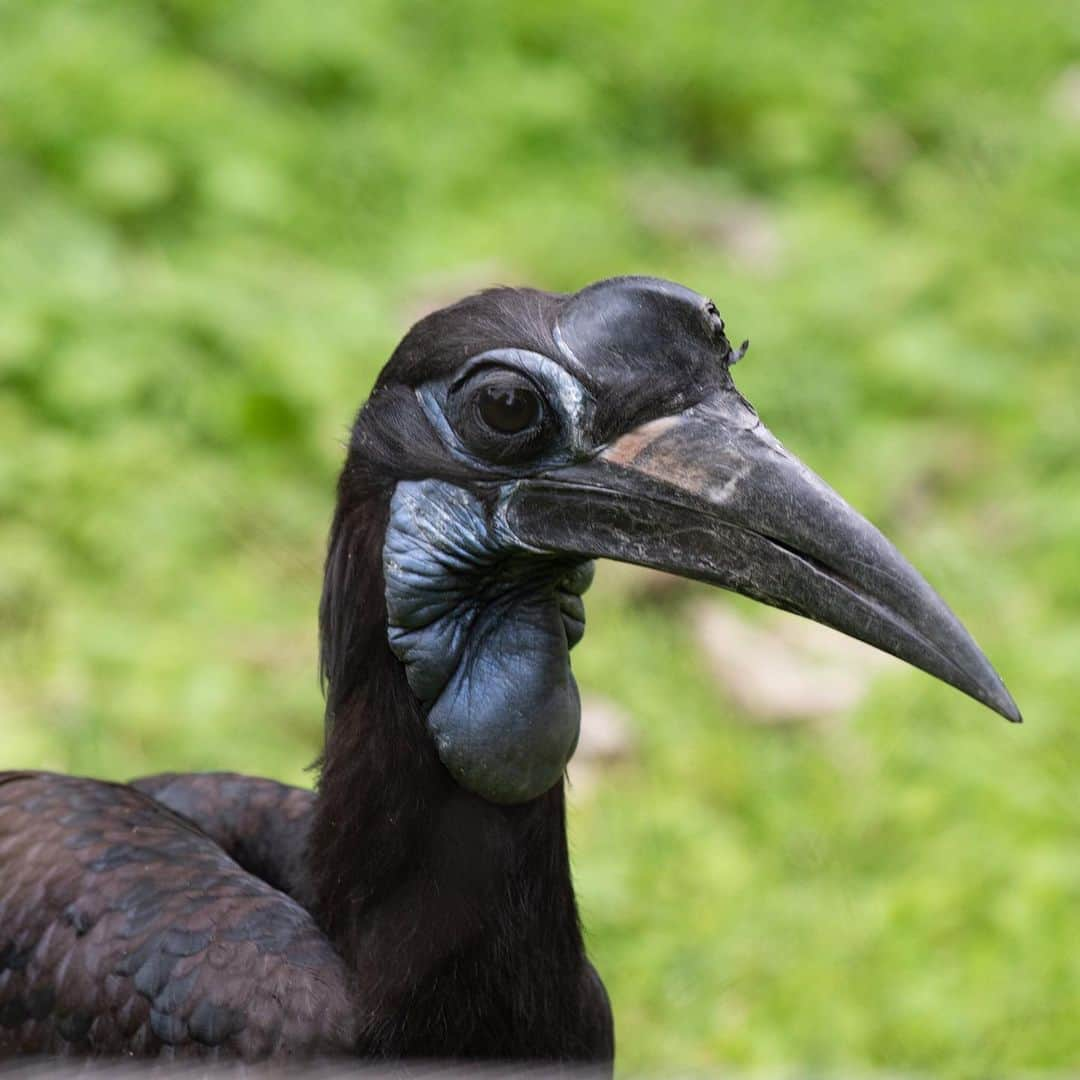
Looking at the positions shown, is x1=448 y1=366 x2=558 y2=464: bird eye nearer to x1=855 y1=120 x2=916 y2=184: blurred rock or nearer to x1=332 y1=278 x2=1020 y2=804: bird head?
x1=332 y1=278 x2=1020 y2=804: bird head

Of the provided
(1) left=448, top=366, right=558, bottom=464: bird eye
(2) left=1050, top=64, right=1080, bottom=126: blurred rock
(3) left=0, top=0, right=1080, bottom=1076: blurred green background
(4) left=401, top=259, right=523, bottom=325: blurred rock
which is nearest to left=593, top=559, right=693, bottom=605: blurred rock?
(3) left=0, top=0, right=1080, bottom=1076: blurred green background

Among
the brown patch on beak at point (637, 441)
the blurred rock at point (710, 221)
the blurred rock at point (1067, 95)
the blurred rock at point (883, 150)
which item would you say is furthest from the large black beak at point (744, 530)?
the blurred rock at point (1067, 95)

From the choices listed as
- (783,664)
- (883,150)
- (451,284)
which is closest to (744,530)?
(783,664)

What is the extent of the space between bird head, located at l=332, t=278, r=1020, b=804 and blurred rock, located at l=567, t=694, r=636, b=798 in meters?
1.99

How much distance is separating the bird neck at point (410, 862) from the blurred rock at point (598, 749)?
187 cm

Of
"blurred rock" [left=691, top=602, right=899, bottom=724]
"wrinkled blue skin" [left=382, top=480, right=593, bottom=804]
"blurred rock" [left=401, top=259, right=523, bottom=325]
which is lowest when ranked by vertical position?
"wrinkled blue skin" [left=382, top=480, right=593, bottom=804]

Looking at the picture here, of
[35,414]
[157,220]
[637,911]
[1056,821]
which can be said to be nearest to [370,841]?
[637,911]

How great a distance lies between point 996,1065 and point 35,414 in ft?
10.0

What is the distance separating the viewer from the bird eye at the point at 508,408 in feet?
8.15

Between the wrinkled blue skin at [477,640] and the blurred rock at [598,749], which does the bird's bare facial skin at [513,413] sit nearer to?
the wrinkled blue skin at [477,640]

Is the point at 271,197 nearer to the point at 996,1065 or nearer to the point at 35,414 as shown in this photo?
the point at 35,414

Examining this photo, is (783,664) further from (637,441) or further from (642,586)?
(637,441)

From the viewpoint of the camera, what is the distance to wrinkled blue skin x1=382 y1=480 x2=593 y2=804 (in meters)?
2.53

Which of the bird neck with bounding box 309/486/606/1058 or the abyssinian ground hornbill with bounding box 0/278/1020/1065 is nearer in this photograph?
the abyssinian ground hornbill with bounding box 0/278/1020/1065
